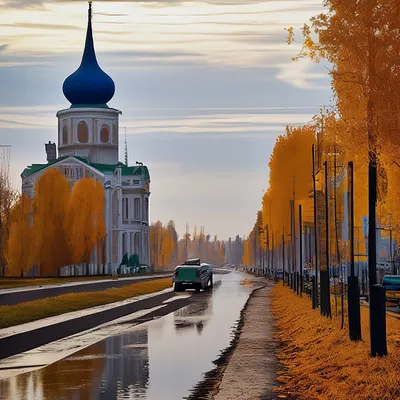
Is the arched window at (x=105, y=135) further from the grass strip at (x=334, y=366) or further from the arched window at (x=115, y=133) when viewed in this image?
the grass strip at (x=334, y=366)

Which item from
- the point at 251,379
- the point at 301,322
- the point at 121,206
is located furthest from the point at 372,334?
the point at 121,206

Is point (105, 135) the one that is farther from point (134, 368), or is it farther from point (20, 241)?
point (134, 368)

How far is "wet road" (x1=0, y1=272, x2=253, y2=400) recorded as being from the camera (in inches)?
532

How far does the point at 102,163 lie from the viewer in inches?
4938

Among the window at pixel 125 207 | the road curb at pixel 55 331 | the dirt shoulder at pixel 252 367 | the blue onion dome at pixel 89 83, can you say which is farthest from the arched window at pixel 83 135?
the dirt shoulder at pixel 252 367

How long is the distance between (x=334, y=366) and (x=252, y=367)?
5.76ft

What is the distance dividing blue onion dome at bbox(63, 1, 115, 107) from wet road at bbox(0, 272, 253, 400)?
304 feet

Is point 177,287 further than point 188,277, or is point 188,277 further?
point 177,287

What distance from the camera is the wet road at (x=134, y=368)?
1351 centimetres

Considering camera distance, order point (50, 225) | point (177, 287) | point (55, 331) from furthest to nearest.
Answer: point (50, 225) → point (177, 287) → point (55, 331)

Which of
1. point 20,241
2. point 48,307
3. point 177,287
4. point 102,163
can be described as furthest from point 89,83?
→ point 48,307

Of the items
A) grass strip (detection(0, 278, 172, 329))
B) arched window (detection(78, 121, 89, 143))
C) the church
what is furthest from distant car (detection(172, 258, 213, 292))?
arched window (detection(78, 121, 89, 143))

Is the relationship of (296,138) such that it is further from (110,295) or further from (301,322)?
(301,322)

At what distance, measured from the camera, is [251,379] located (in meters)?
14.8
